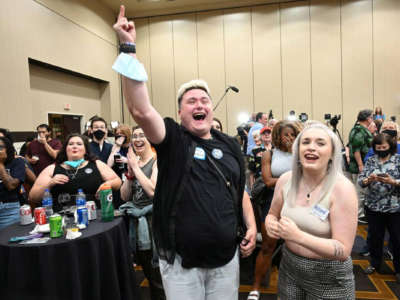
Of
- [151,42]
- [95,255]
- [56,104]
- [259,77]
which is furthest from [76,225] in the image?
[151,42]

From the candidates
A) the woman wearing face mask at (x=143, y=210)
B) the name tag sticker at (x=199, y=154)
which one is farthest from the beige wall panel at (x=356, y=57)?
the name tag sticker at (x=199, y=154)

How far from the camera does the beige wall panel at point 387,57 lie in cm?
759

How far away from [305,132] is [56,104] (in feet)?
21.1

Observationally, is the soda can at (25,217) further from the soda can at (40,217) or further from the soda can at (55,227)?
the soda can at (55,227)

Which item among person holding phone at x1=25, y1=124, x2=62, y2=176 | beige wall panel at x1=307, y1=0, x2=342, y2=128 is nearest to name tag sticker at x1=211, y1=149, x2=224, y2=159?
person holding phone at x1=25, y1=124, x2=62, y2=176

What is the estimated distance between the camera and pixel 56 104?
649 centimetres

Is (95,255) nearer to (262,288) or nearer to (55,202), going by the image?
(55,202)

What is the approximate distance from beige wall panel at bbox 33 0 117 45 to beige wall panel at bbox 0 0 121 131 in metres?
0.10

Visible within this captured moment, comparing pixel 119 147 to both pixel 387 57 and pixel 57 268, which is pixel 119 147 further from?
pixel 387 57

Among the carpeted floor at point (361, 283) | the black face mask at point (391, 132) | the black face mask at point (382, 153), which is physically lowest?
the carpeted floor at point (361, 283)

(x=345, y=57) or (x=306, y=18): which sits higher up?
(x=306, y=18)

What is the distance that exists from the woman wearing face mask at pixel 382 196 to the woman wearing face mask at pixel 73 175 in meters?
2.42

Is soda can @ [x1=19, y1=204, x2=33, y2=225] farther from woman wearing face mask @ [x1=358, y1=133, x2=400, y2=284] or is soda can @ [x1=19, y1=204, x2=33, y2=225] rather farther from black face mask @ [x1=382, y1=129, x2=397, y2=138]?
black face mask @ [x1=382, y1=129, x2=397, y2=138]

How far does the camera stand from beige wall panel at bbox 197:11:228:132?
27.9 ft
